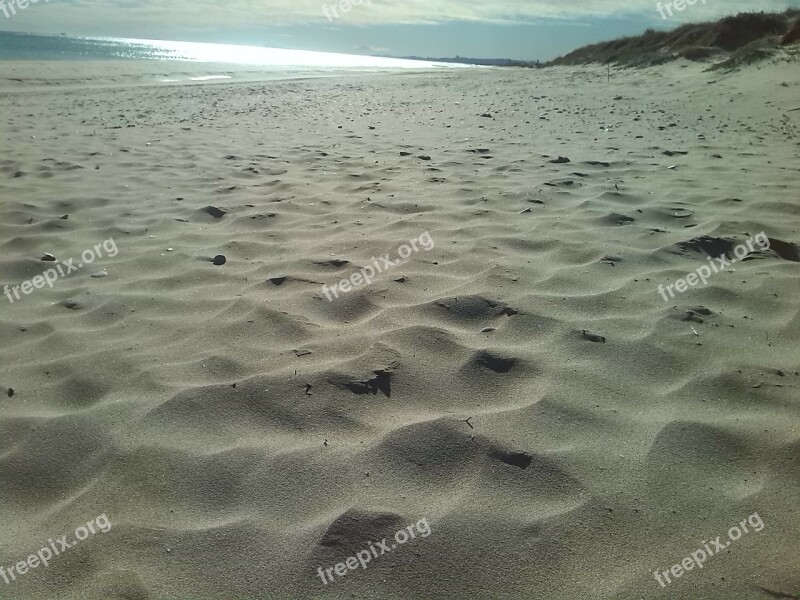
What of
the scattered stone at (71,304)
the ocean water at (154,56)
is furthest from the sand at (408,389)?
the ocean water at (154,56)

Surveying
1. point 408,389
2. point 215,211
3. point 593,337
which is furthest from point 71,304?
point 593,337

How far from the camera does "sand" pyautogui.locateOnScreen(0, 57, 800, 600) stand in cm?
146

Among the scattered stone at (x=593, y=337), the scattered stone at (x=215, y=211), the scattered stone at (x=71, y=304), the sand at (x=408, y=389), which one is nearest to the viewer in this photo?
the sand at (x=408, y=389)

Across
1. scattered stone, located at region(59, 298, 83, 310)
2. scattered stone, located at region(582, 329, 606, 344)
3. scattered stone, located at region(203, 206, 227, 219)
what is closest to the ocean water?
scattered stone, located at region(203, 206, 227, 219)

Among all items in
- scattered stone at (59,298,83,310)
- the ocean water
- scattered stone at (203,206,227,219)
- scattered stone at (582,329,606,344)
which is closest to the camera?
scattered stone at (582,329,606,344)

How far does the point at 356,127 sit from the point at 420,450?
A: 22.9 feet

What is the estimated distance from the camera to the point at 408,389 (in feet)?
6.67

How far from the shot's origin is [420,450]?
1.76 metres

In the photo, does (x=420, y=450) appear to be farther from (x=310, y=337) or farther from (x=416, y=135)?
(x=416, y=135)

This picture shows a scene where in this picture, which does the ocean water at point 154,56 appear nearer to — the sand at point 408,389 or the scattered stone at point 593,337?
the sand at point 408,389

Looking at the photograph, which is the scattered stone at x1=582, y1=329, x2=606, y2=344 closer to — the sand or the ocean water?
the sand

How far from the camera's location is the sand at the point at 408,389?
1463 mm

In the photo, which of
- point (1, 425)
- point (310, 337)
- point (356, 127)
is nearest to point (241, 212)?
point (310, 337)

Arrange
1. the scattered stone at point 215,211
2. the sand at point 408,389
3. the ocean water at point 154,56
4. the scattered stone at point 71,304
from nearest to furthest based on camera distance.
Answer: the sand at point 408,389 < the scattered stone at point 71,304 < the scattered stone at point 215,211 < the ocean water at point 154,56
